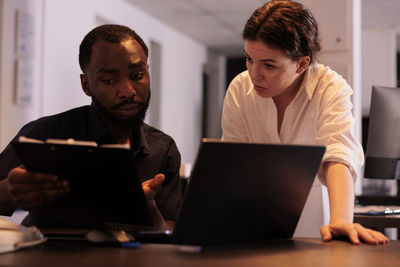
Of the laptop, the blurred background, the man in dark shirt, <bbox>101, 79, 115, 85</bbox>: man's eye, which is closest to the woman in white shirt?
the laptop

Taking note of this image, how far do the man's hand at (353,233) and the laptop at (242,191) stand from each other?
9 cm

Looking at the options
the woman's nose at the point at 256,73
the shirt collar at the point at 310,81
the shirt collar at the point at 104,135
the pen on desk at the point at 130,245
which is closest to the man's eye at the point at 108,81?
the shirt collar at the point at 104,135

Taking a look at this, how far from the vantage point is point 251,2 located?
636 centimetres

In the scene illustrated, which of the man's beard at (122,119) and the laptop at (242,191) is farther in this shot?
the man's beard at (122,119)

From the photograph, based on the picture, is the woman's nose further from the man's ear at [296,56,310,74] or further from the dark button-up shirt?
the dark button-up shirt

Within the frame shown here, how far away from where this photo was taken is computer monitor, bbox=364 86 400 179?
2.30 meters

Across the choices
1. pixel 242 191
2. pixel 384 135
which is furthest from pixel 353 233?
pixel 384 135

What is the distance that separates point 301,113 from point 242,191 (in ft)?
2.50

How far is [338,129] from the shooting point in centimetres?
155

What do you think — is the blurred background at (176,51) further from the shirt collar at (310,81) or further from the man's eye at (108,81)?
the man's eye at (108,81)

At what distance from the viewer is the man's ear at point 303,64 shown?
1.66 metres

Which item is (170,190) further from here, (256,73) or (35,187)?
(35,187)

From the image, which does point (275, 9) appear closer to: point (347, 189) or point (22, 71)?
point (347, 189)

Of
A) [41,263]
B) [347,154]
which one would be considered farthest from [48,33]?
[41,263]
